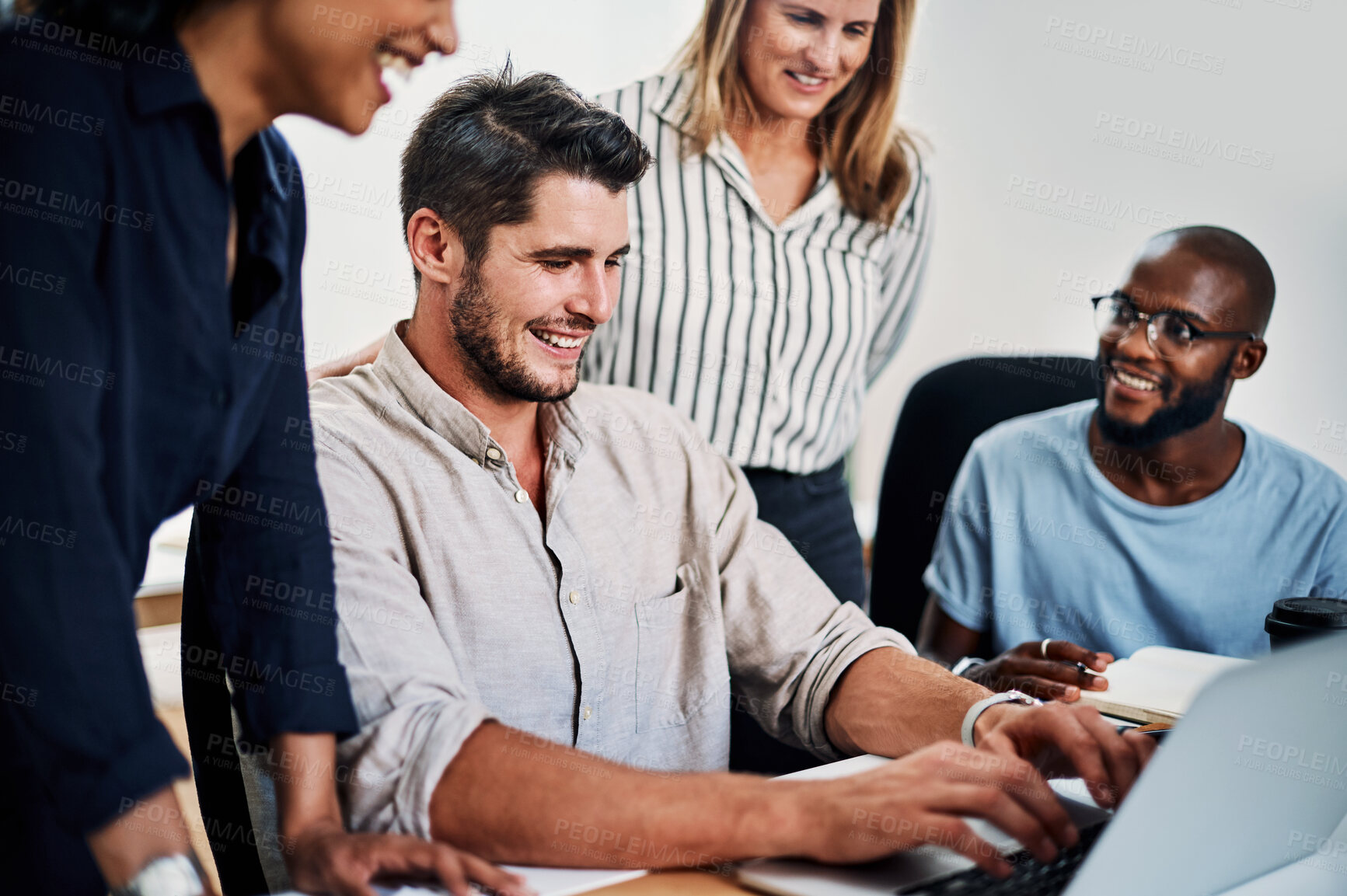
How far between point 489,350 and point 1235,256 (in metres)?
1.20

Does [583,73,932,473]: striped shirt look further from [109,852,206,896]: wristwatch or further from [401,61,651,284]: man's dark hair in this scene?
[109,852,206,896]: wristwatch

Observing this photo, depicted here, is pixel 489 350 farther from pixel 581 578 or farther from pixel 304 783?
pixel 304 783

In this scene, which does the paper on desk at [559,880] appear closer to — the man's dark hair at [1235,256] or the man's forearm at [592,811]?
the man's forearm at [592,811]

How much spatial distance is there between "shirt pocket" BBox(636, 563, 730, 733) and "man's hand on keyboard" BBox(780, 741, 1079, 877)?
534 mm

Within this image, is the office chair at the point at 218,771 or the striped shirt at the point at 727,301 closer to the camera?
the office chair at the point at 218,771

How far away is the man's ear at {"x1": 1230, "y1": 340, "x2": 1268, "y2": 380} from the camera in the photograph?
6.04 ft

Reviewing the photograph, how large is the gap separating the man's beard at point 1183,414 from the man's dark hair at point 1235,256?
0.10 metres

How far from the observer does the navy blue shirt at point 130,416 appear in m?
0.72

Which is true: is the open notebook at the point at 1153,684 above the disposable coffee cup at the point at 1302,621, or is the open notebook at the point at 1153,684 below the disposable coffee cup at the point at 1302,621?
below

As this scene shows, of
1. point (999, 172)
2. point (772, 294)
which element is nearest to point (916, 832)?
point (772, 294)

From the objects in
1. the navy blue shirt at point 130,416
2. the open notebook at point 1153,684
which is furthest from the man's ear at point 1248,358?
the navy blue shirt at point 130,416

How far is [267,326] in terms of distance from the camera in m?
0.97

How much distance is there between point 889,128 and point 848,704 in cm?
109

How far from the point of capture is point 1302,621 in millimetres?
1207
